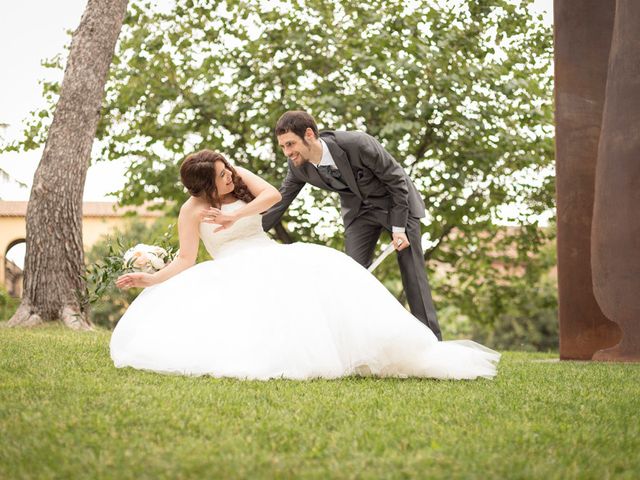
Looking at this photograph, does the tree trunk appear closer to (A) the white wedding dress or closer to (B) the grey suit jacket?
(B) the grey suit jacket

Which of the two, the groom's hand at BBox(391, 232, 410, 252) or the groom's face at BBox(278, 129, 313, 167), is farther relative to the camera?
the groom's hand at BBox(391, 232, 410, 252)

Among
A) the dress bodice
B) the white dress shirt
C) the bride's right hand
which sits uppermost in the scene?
the white dress shirt

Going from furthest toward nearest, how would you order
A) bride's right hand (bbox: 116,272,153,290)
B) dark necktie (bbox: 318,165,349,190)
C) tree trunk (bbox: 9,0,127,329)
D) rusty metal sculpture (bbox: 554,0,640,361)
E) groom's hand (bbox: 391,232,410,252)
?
1. tree trunk (bbox: 9,0,127,329)
2. rusty metal sculpture (bbox: 554,0,640,361)
3. dark necktie (bbox: 318,165,349,190)
4. groom's hand (bbox: 391,232,410,252)
5. bride's right hand (bbox: 116,272,153,290)

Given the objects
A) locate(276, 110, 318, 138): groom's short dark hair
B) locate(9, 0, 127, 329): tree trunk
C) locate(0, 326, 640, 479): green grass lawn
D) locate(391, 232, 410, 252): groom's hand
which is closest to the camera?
locate(0, 326, 640, 479): green grass lawn

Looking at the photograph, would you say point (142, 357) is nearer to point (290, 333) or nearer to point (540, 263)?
point (290, 333)

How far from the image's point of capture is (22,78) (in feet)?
55.8

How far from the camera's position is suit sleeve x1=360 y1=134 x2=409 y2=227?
6215mm

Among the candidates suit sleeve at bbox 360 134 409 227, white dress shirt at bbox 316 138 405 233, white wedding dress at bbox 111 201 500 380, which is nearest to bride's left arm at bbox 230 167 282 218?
white wedding dress at bbox 111 201 500 380

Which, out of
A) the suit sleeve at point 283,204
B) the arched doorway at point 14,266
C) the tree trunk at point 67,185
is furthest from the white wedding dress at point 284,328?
the arched doorway at point 14,266

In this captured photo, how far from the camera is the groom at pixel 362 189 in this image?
618 cm

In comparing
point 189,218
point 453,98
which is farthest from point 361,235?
point 453,98

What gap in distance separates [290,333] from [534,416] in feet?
5.49

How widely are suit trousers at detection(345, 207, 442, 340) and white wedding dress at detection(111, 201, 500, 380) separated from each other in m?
0.96

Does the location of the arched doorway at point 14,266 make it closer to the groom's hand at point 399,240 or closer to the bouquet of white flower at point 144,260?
the bouquet of white flower at point 144,260
